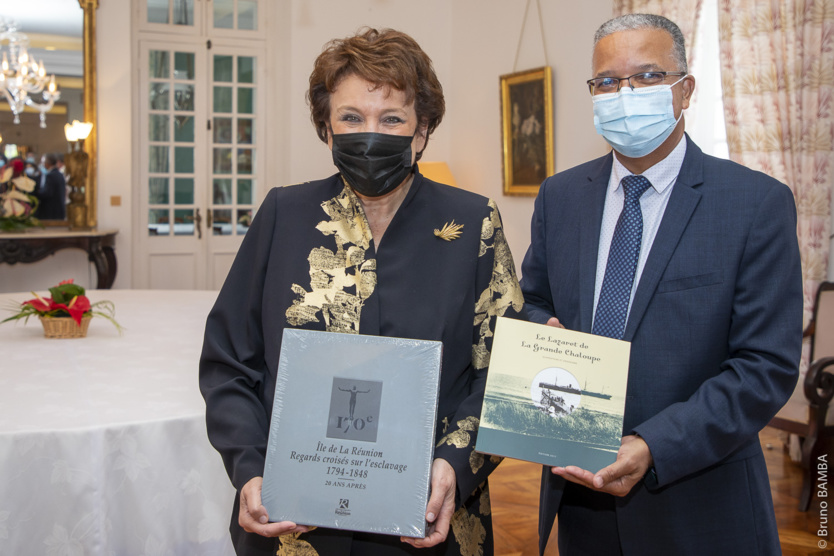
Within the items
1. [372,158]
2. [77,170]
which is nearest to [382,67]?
[372,158]

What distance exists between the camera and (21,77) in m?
6.68

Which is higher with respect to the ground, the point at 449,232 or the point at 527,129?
the point at 527,129

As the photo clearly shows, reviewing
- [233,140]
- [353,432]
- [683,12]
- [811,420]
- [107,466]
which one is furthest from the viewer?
[233,140]

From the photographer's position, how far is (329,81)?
4.53 ft

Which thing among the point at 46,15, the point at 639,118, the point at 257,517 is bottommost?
the point at 257,517

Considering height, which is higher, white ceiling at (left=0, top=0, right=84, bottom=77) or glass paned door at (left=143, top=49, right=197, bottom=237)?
white ceiling at (left=0, top=0, right=84, bottom=77)

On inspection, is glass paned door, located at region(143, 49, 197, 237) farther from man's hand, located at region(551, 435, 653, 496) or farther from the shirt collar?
man's hand, located at region(551, 435, 653, 496)

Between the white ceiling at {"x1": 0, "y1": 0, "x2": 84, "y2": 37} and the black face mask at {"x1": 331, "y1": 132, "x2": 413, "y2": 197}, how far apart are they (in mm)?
6637

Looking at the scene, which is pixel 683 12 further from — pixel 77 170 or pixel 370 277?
pixel 77 170

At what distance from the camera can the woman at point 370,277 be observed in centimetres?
133

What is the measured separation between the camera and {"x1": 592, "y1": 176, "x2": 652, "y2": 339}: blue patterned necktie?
1553 millimetres

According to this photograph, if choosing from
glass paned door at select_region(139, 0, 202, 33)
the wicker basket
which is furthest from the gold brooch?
glass paned door at select_region(139, 0, 202, 33)

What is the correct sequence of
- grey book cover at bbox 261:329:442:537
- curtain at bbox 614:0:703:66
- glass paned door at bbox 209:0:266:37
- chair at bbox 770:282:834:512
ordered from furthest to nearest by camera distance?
1. glass paned door at bbox 209:0:266:37
2. curtain at bbox 614:0:703:66
3. chair at bbox 770:282:834:512
4. grey book cover at bbox 261:329:442:537

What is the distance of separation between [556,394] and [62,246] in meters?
6.41
